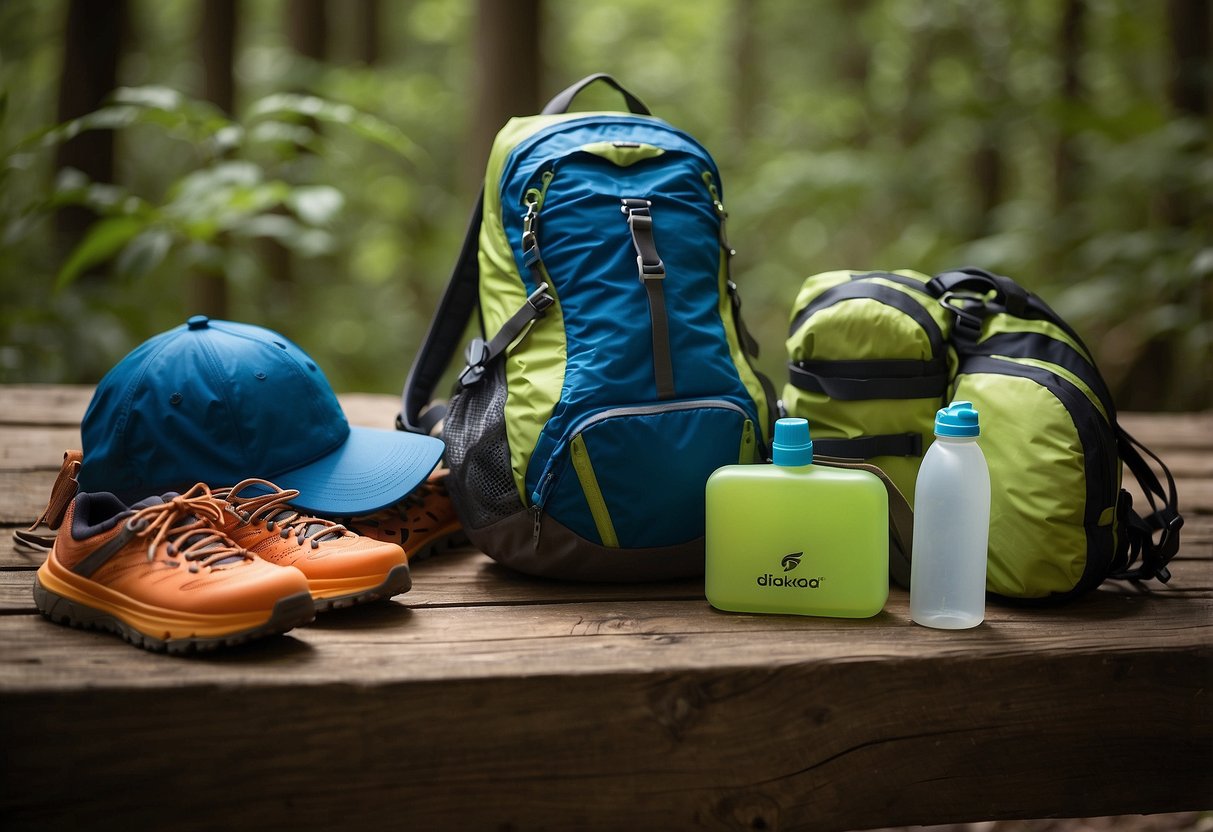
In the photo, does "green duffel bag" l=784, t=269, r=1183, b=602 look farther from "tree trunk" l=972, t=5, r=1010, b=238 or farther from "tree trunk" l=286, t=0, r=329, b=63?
"tree trunk" l=286, t=0, r=329, b=63

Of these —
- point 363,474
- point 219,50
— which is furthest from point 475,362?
point 219,50

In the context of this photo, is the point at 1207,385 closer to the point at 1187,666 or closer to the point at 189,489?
the point at 1187,666

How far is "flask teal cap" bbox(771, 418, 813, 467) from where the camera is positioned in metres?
1.39

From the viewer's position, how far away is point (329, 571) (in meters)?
1.36

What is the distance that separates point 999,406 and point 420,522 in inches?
41.8

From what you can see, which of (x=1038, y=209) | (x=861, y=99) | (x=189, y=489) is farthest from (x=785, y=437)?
(x=861, y=99)

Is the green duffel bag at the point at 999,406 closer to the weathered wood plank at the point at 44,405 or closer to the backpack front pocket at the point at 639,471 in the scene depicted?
the backpack front pocket at the point at 639,471

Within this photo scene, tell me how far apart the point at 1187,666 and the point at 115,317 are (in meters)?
3.50

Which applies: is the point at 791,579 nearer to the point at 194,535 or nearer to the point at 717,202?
the point at 717,202

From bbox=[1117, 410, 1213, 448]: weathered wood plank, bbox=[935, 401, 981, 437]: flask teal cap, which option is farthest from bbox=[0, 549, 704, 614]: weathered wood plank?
bbox=[1117, 410, 1213, 448]: weathered wood plank

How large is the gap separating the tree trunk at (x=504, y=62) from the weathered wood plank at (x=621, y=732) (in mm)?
2346

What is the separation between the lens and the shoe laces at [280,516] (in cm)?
143

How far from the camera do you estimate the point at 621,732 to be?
1.24m

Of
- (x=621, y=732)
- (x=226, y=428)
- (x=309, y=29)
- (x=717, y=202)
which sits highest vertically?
(x=309, y=29)
